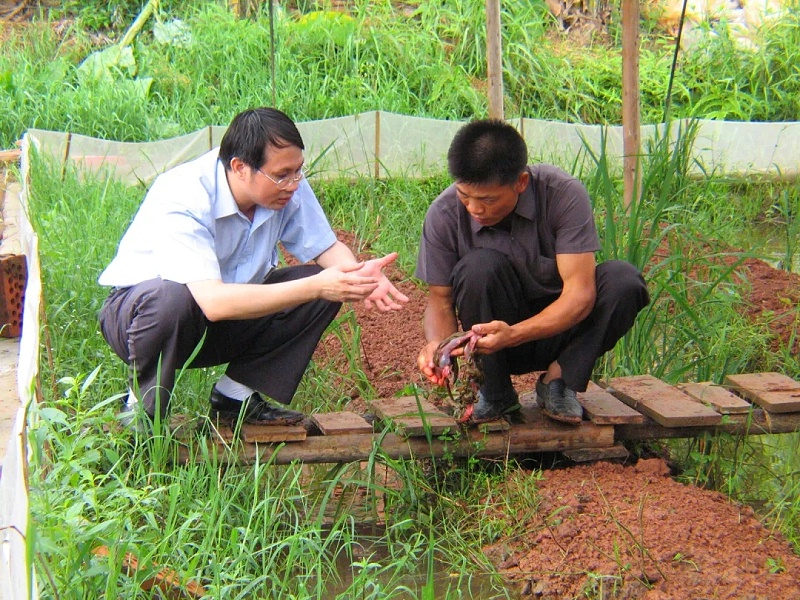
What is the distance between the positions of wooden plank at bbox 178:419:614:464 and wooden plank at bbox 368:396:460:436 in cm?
4

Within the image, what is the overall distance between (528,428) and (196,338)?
116 centimetres

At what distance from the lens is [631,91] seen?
4656 mm

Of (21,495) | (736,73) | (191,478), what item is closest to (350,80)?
(736,73)

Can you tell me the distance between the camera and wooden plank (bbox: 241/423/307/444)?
323 cm

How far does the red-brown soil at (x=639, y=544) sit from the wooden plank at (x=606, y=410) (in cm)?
A: 15

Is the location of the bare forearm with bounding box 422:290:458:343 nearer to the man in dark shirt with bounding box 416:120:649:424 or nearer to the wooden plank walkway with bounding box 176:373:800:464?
the man in dark shirt with bounding box 416:120:649:424

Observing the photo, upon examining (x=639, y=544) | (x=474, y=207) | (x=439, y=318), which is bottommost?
(x=639, y=544)

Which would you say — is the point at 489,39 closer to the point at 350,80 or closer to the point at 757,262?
the point at 757,262

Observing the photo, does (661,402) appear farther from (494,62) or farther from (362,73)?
(362,73)

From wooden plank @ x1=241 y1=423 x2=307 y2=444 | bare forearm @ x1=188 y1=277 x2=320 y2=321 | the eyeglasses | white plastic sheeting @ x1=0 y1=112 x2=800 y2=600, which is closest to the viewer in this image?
bare forearm @ x1=188 y1=277 x2=320 y2=321

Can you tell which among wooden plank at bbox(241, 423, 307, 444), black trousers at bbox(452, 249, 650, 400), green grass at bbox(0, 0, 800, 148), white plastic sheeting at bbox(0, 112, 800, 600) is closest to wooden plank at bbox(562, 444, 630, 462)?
black trousers at bbox(452, 249, 650, 400)

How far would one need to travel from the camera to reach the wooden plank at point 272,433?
3.23 m

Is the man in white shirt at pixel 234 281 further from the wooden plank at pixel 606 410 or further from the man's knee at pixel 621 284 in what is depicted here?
the wooden plank at pixel 606 410

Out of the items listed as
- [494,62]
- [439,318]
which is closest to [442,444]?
A: [439,318]
